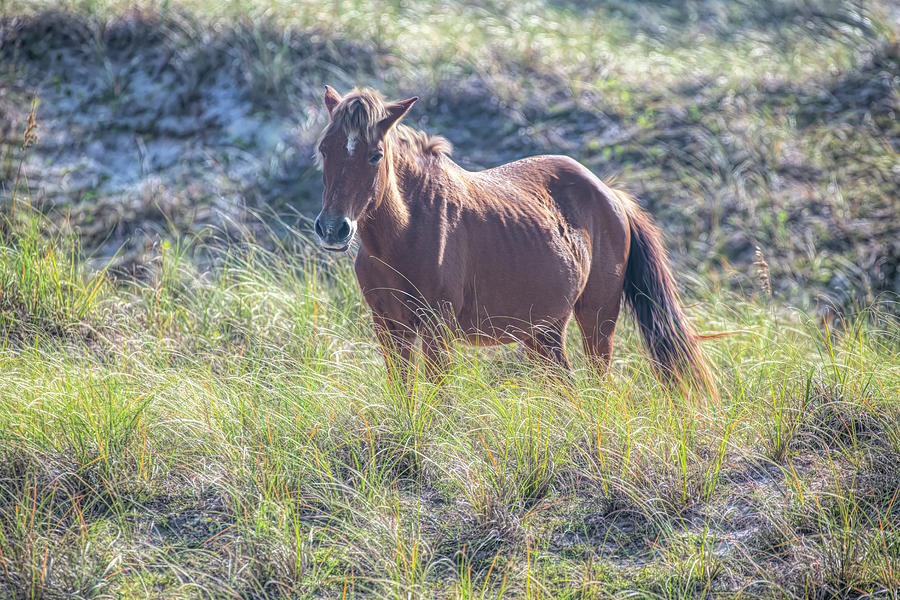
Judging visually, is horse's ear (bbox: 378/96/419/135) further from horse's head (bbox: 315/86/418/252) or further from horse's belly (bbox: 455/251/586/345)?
horse's belly (bbox: 455/251/586/345)

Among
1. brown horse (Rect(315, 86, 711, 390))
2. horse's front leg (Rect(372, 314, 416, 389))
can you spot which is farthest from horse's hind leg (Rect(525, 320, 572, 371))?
horse's front leg (Rect(372, 314, 416, 389))

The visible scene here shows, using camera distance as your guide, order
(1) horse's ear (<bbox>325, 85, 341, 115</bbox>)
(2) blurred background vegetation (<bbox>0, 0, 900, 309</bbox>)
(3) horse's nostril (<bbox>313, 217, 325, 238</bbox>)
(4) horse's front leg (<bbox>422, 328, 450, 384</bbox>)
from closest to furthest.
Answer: (3) horse's nostril (<bbox>313, 217, 325, 238</bbox>) → (4) horse's front leg (<bbox>422, 328, 450, 384</bbox>) → (1) horse's ear (<bbox>325, 85, 341, 115</bbox>) → (2) blurred background vegetation (<bbox>0, 0, 900, 309</bbox>)

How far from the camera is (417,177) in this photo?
12.3 feet

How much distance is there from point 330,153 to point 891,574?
2787mm

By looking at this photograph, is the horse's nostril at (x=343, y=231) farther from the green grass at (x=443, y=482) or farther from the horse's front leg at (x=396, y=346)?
the green grass at (x=443, y=482)

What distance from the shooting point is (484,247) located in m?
3.89

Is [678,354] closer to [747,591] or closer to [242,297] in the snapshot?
[747,591]

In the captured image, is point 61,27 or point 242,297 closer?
point 242,297

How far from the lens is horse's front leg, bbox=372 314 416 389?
3.60 meters

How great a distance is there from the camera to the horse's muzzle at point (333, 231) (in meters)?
3.23

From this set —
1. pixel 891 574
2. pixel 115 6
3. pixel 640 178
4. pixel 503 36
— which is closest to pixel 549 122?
pixel 640 178

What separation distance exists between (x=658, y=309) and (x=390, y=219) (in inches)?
69.7

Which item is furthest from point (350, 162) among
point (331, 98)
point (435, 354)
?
point (435, 354)

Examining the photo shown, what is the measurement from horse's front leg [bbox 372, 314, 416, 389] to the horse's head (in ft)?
1.70
